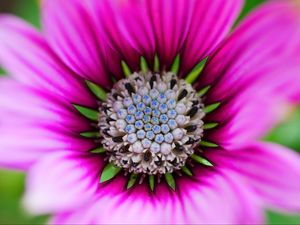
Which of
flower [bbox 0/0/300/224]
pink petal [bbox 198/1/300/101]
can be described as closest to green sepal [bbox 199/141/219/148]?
flower [bbox 0/0/300/224]

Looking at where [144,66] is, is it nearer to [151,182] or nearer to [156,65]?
[156,65]

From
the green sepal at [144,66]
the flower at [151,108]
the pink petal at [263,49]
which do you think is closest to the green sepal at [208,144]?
the flower at [151,108]

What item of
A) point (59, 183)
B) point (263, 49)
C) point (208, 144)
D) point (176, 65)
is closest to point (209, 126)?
point (208, 144)

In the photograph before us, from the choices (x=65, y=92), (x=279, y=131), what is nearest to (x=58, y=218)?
(x=65, y=92)

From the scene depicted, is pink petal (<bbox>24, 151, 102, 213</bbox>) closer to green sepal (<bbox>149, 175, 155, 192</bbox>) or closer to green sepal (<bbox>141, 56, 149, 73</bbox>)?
green sepal (<bbox>149, 175, 155, 192</bbox>)

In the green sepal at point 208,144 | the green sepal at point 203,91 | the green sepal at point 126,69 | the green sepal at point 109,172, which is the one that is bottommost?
the green sepal at point 208,144

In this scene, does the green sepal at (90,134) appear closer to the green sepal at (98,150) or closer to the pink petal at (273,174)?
the green sepal at (98,150)
